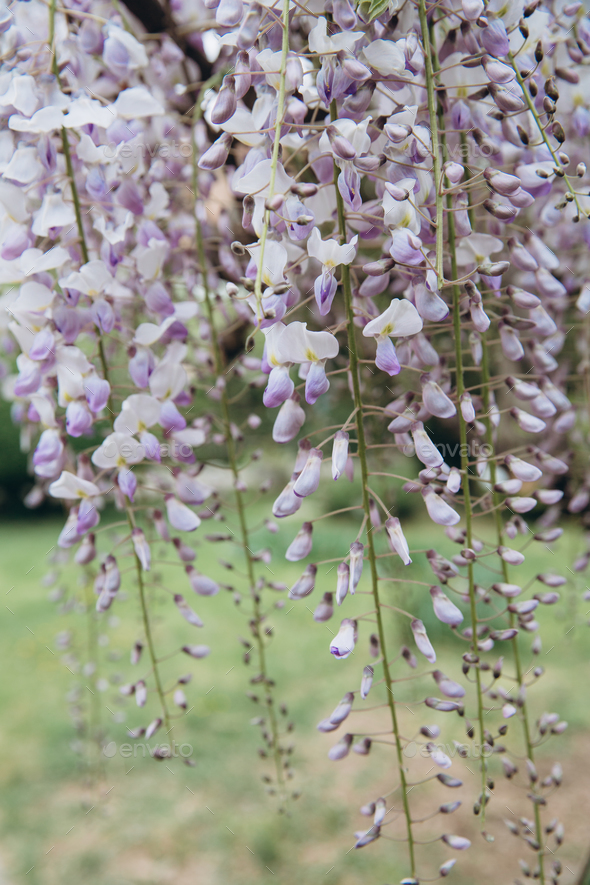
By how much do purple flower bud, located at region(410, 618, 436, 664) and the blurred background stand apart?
58cm

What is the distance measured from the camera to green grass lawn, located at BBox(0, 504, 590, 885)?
1.77 m

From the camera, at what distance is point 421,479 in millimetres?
698

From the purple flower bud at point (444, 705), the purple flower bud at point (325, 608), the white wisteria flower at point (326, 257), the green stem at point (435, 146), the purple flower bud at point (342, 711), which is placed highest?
the green stem at point (435, 146)

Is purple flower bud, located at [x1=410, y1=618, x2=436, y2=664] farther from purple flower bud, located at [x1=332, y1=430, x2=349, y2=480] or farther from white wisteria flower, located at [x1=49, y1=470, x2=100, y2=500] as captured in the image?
white wisteria flower, located at [x1=49, y1=470, x2=100, y2=500]

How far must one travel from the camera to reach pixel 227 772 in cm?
225

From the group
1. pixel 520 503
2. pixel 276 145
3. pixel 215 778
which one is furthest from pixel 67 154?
pixel 215 778

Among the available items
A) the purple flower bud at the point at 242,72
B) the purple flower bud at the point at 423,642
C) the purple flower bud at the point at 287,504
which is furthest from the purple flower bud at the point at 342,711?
the purple flower bud at the point at 242,72

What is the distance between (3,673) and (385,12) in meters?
3.25

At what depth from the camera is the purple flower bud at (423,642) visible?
0.69m

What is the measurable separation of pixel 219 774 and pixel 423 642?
5.96 feet

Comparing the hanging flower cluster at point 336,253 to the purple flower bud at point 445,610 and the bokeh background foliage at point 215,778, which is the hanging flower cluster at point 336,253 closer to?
the purple flower bud at point 445,610

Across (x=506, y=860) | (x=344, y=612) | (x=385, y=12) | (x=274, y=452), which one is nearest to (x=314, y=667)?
(x=344, y=612)

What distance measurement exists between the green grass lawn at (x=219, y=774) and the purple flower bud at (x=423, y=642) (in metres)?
0.67

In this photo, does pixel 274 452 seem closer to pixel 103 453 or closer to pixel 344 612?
pixel 344 612
